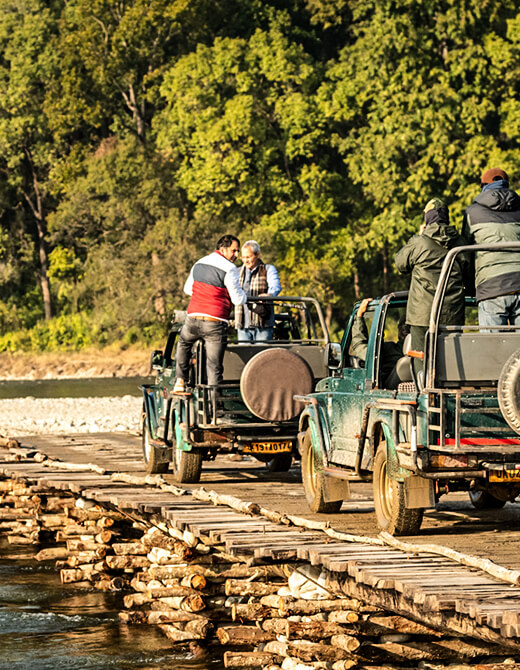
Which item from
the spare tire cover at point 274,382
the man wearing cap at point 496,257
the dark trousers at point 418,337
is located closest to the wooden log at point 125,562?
the spare tire cover at point 274,382

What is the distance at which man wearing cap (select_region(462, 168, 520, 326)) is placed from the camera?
10.9 metres

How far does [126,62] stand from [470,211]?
59.3 metres

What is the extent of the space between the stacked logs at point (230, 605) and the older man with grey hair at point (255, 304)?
2488 millimetres

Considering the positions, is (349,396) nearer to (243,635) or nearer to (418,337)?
(418,337)

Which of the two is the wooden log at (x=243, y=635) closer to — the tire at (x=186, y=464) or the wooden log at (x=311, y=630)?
the wooden log at (x=311, y=630)

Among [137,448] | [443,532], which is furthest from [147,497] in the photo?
[137,448]

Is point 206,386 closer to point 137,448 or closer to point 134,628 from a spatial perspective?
point 134,628

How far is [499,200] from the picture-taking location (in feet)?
A: 37.1

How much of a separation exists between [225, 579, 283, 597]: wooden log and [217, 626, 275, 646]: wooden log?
0.33 m

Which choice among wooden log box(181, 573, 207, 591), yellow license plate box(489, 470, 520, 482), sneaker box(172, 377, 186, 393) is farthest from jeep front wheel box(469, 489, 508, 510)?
sneaker box(172, 377, 186, 393)

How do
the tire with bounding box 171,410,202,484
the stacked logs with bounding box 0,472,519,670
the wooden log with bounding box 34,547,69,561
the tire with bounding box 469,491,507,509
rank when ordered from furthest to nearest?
the wooden log with bounding box 34,547,69,561 < the tire with bounding box 171,410,202,484 < the tire with bounding box 469,491,507,509 < the stacked logs with bounding box 0,472,519,670

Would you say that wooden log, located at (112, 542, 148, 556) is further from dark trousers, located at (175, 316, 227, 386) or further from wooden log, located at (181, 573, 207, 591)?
wooden log, located at (181, 573, 207, 591)

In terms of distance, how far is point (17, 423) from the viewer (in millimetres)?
30891

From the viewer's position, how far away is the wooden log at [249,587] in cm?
1088
